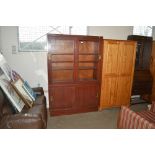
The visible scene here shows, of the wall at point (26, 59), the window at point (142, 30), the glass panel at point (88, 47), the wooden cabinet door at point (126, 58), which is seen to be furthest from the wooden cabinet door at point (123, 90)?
the window at point (142, 30)

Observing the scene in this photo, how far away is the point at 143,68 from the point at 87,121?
6.83 feet

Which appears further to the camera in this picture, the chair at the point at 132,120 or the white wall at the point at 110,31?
the white wall at the point at 110,31

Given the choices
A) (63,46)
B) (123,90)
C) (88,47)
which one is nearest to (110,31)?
(88,47)

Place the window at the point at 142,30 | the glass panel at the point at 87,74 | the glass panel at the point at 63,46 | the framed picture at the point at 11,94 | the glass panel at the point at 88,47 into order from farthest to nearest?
the window at the point at 142,30, the glass panel at the point at 87,74, the glass panel at the point at 88,47, the glass panel at the point at 63,46, the framed picture at the point at 11,94

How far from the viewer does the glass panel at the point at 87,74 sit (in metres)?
3.46

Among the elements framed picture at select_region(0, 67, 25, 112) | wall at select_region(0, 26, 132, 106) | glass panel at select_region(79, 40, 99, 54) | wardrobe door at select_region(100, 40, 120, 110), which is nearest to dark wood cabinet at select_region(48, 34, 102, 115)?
glass panel at select_region(79, 40, 99, 54)

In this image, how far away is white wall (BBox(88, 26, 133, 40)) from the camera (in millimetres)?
3632

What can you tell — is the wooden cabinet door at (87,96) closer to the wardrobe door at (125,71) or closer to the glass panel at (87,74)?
the glass panel at (87,74)

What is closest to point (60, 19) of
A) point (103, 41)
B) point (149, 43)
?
point (103, 41)

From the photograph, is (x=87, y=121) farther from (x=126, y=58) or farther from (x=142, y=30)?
(x=142, y=30)

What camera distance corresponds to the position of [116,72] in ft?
11.2

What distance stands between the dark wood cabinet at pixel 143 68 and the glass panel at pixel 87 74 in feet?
3.42

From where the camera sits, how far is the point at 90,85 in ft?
10.9

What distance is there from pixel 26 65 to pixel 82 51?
1.26 meters
